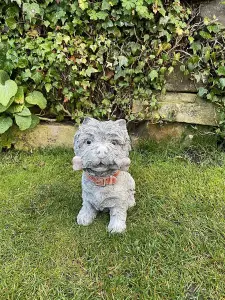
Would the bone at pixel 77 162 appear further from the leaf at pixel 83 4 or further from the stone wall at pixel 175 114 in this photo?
the leaf at pixel 83 4

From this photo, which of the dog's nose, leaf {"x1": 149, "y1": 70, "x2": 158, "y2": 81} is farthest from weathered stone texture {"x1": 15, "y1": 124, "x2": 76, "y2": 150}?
the dog's nose

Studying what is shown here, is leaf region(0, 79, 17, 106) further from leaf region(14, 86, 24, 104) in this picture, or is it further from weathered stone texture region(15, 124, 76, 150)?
weathered stone texture region(15, 124, 76, 150)

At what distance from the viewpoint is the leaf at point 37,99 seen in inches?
145

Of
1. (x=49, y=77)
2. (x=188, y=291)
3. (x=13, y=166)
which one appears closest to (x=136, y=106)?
(x=49, y=77)

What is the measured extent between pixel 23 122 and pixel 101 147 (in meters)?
1.76

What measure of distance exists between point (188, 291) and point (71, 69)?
8.08 feet

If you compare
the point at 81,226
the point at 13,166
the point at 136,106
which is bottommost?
the point at 13,166

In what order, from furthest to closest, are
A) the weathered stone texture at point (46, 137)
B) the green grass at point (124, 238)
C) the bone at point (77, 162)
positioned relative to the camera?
1. the weathered stone texture at point (46, 137)
2. the bone at point (77, 162)
3. the green grass at point (124, 238)

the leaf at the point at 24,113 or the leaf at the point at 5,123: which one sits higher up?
the leaf at the point at 24,113

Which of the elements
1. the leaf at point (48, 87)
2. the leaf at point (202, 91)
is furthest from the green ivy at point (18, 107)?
the leaf at point (202, 91)

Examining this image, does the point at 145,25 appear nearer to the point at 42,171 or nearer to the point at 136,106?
the point at 136,106

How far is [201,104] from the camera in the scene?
143 inches

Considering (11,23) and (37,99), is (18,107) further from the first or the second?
(11,23)

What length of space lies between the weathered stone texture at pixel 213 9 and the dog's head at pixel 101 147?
6.24ft
